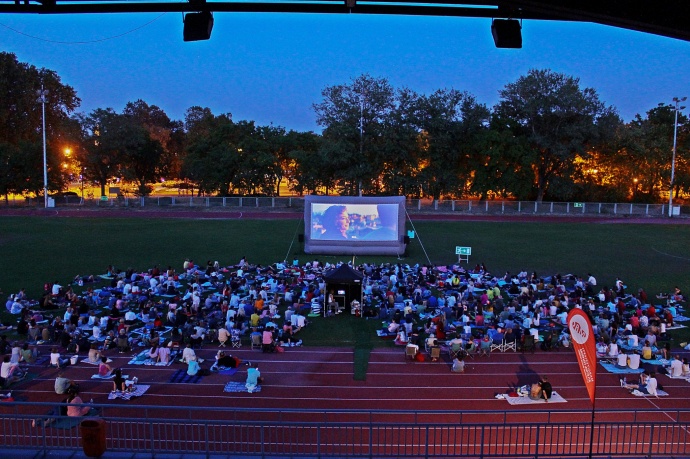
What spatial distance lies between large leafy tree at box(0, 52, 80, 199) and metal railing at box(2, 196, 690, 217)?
8.54 ft

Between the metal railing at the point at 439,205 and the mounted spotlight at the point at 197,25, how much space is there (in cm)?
4756

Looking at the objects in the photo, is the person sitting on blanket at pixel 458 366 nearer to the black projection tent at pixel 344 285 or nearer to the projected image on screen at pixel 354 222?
the black projection tent at pixel 344 285

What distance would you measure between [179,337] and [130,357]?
5.11 ft

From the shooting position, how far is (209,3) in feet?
27.8

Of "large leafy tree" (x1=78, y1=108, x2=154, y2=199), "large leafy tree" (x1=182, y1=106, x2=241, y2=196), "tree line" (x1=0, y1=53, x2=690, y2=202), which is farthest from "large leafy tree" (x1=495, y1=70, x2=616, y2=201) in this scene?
"large leafy tree" (x1=78, y1=108, x2=154, y2=199)

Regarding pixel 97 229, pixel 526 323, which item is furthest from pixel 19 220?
pixel 526 323

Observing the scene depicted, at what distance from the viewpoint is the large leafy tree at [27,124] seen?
5562cm

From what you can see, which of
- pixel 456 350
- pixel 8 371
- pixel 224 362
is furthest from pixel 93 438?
pixel 456 350

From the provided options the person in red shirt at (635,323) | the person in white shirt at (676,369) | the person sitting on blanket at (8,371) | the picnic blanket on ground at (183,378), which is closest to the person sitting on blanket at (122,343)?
the picnic blanket on ground at (183,378)

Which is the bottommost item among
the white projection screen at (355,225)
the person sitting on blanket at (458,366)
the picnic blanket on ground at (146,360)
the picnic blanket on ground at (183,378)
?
the picnic blanket on ground at (183,378)

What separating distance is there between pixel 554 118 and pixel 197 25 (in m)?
55.8

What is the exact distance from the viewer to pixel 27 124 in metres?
72.4

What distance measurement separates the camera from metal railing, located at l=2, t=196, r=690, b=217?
55344mm

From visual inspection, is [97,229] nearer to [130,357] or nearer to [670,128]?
[130,357]
